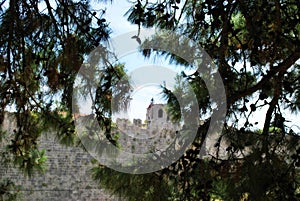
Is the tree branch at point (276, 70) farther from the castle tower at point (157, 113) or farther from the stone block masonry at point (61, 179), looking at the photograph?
the stone block masonry at point (61, 179)

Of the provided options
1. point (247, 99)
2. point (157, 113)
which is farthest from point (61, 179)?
point (247, 99)

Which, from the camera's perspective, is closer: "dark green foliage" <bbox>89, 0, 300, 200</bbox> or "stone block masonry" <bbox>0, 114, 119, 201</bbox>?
"dark green foliage" <bbox>89, 0, 300, 200</bbox>

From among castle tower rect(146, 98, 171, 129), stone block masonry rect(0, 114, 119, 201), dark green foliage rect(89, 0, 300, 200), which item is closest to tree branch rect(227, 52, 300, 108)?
dark green foliage rect(89, 0, 300, 200)

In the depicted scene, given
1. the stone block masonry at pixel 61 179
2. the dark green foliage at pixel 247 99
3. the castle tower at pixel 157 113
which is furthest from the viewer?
the stone block masonry at pixel 61 179

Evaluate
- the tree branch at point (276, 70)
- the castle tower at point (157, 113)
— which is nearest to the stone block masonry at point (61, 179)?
the castle tower at point (157, 113)

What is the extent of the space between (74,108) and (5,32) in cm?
41

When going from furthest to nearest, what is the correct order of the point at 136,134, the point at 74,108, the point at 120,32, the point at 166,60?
1. the point at 136,134
2. the point at 166,60
3. the point at 74,108
4. the point at 120,32

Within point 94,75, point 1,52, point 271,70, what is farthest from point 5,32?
point 271,70

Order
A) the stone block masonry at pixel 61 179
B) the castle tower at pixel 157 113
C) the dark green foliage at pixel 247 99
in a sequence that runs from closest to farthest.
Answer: the dark green foliage at pixel 247 99 → the castle tower at pixel 157 113 → the stone block masonry at pixel 61 179

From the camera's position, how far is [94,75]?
6.04 ft

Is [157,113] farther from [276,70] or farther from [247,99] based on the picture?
[276,70]

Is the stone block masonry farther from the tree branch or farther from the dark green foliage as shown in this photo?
the tree branch

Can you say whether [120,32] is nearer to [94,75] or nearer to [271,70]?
[94,75]

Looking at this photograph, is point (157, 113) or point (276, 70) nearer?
point (276, 70)
